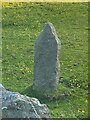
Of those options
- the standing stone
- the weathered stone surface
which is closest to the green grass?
the standing stone

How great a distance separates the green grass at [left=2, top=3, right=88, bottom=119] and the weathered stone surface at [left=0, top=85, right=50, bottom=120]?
7.73ft

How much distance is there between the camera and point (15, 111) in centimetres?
992

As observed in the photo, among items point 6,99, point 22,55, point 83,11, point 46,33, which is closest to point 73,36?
point 22,55

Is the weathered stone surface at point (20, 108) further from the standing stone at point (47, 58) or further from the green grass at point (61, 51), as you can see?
the standing stone at point (47, 58)

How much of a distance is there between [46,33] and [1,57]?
14.0 feet

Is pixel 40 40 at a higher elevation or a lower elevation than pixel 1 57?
higher

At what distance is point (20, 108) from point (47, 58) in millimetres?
3945

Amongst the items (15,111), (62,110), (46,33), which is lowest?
(62,110)

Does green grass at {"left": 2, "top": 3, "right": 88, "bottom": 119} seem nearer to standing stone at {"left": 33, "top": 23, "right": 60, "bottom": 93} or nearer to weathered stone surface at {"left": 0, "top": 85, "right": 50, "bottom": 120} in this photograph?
standing stone at {"left": 33, "top": 23, "right": 60, "bottom": 93}

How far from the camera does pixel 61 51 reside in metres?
18.9

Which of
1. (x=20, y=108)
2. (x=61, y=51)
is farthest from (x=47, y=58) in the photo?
(x=61, y=51)

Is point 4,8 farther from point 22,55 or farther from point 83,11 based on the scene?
point 22,55

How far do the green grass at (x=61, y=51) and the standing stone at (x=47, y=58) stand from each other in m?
0.41

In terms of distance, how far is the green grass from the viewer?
44.3 feet
